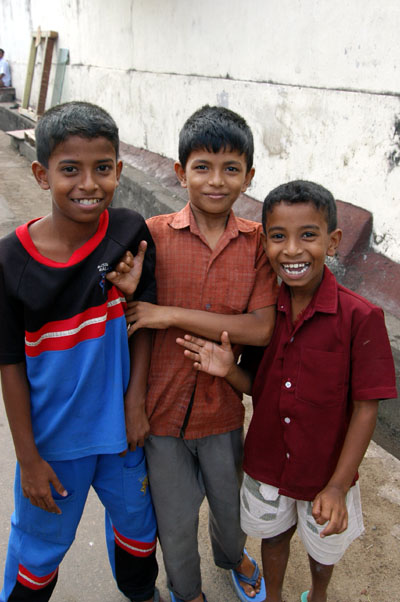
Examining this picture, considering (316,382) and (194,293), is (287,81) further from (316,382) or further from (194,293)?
(316,382)

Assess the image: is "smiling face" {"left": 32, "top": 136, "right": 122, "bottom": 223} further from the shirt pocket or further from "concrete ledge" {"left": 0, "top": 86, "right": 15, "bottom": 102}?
"concrete ledge" {"left": 0, "top": 86, "right": 15, "bottom": 102}

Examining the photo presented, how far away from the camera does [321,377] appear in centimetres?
147

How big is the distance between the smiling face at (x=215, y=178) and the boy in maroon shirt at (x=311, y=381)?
0.12 meters

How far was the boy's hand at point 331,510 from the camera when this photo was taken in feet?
4.76

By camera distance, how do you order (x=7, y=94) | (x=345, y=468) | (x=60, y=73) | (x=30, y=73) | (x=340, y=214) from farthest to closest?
(x=7, y=94) → (x=30, y=73) → (x=60, y=73) → (x=340, y=214) → (x=345, y=468)

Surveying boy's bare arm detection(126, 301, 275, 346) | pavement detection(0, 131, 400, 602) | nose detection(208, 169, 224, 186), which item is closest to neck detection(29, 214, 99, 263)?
boy's bare arm detection(126, 301, 275, 346)

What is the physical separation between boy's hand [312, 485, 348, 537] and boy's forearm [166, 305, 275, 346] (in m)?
0.46

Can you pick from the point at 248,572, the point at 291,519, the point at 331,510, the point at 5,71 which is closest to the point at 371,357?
the point at 331,510

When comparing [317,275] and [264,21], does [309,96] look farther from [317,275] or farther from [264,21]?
[317,275]

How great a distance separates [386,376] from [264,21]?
320 cm

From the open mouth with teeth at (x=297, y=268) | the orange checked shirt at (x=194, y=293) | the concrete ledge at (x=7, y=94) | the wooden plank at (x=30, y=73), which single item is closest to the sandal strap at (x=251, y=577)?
the orange checked shirt at (x=194, y=293)

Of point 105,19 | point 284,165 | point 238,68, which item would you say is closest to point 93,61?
point 105,19

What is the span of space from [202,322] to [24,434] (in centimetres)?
57

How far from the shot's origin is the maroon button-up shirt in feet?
4.67
